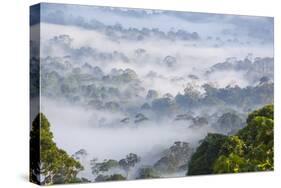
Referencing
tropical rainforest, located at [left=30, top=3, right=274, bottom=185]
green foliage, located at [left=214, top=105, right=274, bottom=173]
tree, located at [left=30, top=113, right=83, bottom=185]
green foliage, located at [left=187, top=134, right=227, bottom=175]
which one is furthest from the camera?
green foliage, located at [left=214, top=105, right=274, bottom=173]

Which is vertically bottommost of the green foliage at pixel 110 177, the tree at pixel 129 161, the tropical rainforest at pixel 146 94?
the green foliage at pixel 110 177

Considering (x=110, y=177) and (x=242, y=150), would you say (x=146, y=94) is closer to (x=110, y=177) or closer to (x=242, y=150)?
(x=110, y=177)

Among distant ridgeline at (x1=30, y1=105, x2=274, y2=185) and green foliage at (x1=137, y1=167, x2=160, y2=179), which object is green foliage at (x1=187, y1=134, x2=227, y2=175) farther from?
green foliage at (x1=137, y1=167, x2=160, y2=179)

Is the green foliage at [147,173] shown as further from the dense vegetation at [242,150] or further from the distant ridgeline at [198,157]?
the dense vegetation at [242,150]

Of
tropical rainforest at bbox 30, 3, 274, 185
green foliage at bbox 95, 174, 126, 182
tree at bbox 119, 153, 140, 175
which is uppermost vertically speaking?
tropical rainforest at bbox 30, 3, 274, 185

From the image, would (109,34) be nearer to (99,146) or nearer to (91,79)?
(91,79)

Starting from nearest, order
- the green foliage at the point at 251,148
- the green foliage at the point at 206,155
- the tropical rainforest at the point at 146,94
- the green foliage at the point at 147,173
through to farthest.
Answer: the tropical rainforest at the point at 146,94 < the green foliage at the point at 147,173 < the green foliage at the point at 206,155 < the green foliage at the point at 251,148

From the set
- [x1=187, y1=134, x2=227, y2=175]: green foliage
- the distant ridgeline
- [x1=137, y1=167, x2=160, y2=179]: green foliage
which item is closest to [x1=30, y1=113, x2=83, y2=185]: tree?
the distant ridgeline

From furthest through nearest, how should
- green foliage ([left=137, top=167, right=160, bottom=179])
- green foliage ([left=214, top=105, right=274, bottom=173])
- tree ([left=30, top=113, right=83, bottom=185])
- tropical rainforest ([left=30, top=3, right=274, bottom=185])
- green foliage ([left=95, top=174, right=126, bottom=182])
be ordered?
green foliage ([left=214, top=105, right=274, bottom=173]) → green foliage ([left=137, top=167, right=160, bottom=179]) → green foliage ([left=95, top=174, right=126, bottom=182]) → tropical rainforest ([left=30, top=3, right=274, bottom=185]) → tree ([left=30, top=113, right=83, bottom=185])

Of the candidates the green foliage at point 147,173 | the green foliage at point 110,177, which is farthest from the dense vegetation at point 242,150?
the green foliage at point 110,177

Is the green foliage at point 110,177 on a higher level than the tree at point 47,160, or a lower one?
lower
